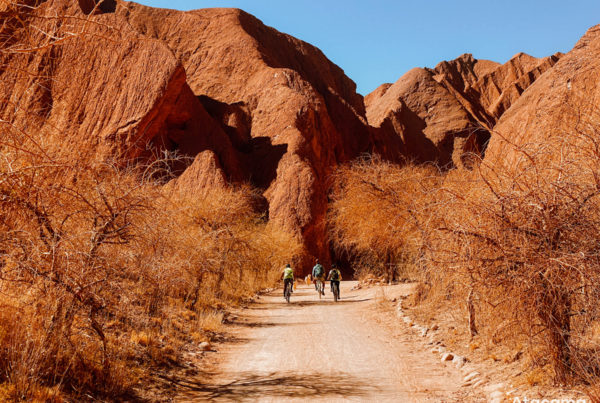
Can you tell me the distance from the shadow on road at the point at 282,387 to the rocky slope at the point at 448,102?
195 ft

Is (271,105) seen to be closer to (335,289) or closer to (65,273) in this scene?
(335,289)

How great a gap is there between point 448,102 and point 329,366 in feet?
310

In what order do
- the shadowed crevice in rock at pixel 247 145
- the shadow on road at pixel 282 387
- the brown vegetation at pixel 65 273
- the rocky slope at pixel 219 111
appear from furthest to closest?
the shadowed crevice in rock at pixel 247 145 → the rocky slope at pixel 219 111 → the shadow on road at pixel 282 387 → the brown vegetation at pixel 65 273

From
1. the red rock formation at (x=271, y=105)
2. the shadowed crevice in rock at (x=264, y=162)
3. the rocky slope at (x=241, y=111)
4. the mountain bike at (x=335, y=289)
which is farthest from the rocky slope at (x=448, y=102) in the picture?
the mountain bike at (x=335, y=289)

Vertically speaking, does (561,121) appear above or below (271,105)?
below

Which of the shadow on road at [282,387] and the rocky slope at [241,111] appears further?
the rocky slope at [241,111]

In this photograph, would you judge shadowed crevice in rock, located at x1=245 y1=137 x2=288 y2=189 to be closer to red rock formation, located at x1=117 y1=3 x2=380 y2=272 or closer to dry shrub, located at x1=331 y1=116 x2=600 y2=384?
red rock formation, located at x1=117 y1=3 x2=380 y2=272

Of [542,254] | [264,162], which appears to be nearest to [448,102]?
[264,162]

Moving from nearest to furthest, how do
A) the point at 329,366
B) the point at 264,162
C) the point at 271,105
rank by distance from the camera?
the point at 329,366, the point at 264,162, the point at 271,105

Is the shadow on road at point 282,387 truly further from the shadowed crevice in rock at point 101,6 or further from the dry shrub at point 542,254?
the shadowed crevice in rock at point 101,6

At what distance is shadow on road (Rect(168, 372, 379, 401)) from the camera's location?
642 centimetres

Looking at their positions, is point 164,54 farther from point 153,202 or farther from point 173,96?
point 153,202

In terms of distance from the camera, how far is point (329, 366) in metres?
8.08

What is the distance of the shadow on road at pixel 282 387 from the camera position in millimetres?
6418
